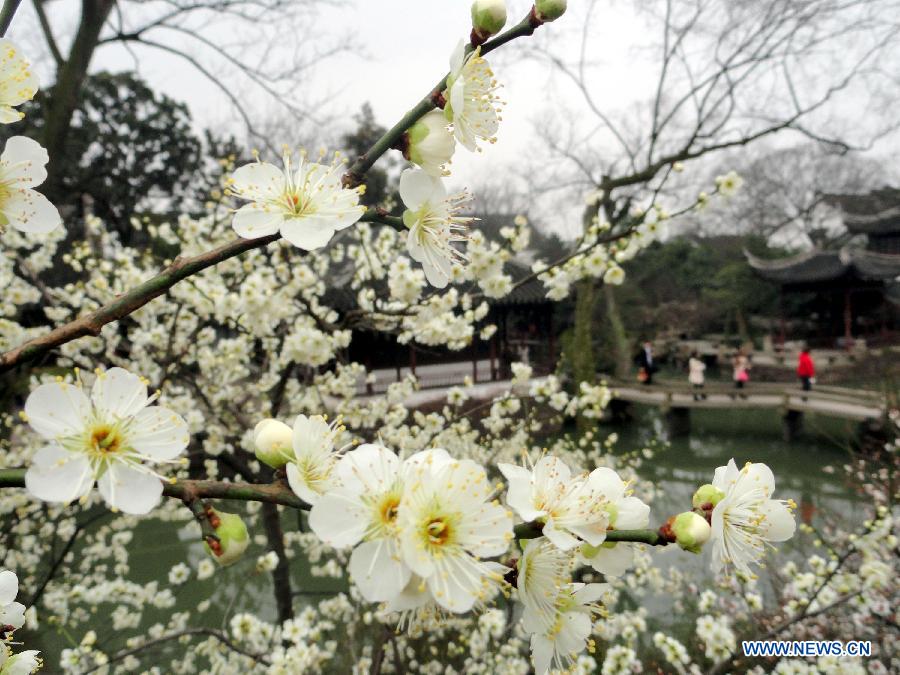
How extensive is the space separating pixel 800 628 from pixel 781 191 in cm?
2459

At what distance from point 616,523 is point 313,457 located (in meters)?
0.41

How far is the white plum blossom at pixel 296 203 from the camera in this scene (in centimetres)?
73

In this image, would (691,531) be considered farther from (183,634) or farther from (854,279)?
(854,279)

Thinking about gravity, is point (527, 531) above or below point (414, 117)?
below

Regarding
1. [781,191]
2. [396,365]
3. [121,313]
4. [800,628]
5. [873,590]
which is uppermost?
[781,191]

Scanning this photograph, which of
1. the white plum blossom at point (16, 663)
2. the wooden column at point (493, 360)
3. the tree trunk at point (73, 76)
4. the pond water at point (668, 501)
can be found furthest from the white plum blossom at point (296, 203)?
the wooden column at point (493, 360)

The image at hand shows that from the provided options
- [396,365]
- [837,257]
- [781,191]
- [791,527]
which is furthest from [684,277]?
[791,527]

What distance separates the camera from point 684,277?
21234 mm

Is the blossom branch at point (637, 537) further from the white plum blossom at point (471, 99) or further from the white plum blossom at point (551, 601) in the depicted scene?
the white plum blossom at point (471, 99)

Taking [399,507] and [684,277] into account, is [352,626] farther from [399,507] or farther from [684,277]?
[684,277]

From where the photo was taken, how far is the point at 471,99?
0.79 m

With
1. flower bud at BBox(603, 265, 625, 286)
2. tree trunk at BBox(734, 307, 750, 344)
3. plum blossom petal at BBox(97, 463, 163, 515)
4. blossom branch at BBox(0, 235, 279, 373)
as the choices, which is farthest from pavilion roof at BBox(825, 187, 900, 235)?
plum blossom petal at BBox(97, 463, 163, 515)

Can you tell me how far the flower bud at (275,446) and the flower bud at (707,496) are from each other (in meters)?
0.58

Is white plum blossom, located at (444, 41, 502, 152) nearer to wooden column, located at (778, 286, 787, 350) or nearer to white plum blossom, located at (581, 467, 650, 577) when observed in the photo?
white plum blossom, located at (581, 467, 650, 577)
